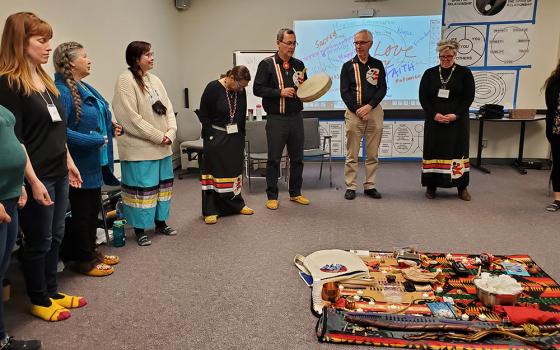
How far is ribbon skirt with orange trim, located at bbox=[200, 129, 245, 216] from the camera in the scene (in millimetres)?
3807

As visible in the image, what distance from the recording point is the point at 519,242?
129 inches

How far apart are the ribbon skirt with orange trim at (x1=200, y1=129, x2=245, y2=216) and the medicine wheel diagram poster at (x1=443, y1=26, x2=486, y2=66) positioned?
375 cm

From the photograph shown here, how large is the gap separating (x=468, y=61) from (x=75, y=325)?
575 centimetres

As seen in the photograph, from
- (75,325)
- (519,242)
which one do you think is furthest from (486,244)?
(75,325)

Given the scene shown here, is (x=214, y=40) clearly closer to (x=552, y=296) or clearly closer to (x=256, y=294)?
(x=256, y=294)

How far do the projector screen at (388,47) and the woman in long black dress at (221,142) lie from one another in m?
2.79

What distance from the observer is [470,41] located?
601 cm

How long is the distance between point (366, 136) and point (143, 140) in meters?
2.30

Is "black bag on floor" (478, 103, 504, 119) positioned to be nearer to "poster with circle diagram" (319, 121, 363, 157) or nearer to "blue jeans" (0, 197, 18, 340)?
"poster with circle diagram" (319, 121, 363, 157)

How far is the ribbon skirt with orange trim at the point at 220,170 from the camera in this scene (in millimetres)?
3807

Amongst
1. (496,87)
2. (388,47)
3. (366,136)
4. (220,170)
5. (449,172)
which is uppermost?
(388,47)

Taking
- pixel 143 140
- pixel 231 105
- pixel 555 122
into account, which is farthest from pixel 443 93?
pixel 143 140

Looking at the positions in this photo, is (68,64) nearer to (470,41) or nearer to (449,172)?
(449,172)

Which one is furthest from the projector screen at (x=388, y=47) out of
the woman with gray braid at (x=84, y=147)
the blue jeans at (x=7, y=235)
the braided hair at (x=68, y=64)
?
the blue jeans at (x=7, y=235)
